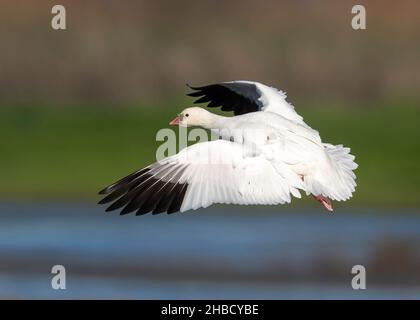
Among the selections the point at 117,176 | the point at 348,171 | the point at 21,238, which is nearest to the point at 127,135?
the point at 117,176

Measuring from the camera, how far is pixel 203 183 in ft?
25.8

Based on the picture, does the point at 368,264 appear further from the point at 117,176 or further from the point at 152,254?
the point at 117,176

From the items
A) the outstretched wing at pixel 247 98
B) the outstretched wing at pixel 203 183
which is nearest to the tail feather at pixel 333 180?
the outstretched wing at pixel 203 183

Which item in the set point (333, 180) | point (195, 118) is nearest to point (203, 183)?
point (333, 180)

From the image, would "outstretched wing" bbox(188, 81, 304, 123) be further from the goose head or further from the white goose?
the white goose

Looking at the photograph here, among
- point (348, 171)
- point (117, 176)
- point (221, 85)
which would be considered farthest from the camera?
point (117, 176)

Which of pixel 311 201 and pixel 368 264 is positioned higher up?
pixel 311 201

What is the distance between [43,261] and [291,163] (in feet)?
8.02

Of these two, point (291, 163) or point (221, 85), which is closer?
point (291, 163)

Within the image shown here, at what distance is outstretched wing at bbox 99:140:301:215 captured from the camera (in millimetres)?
7797

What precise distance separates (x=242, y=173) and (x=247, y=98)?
5.64 ft

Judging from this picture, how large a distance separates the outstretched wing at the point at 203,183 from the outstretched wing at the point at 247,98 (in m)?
1.18

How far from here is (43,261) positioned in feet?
31.9

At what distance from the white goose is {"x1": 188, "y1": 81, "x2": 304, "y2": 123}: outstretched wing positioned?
2.01ft
